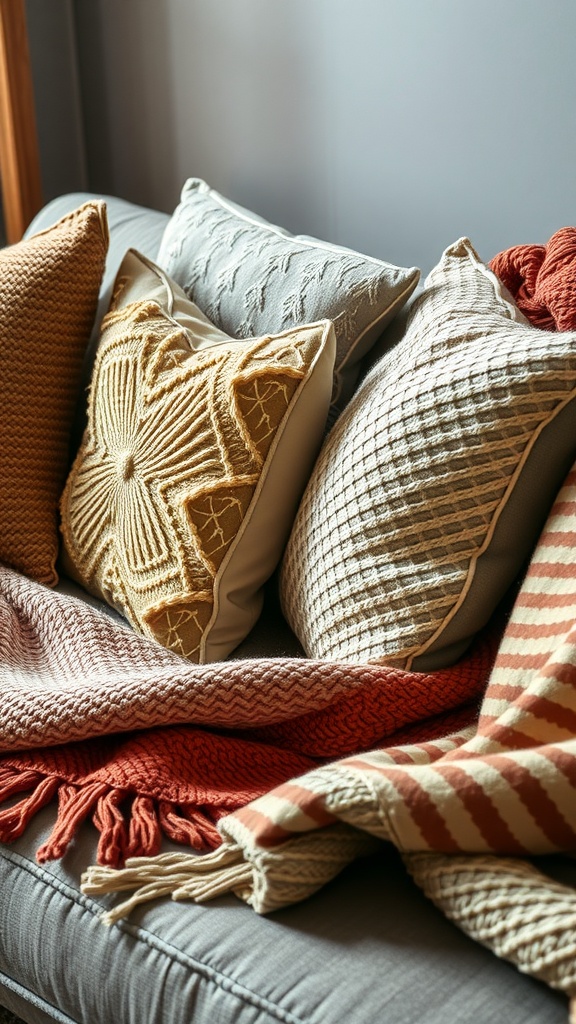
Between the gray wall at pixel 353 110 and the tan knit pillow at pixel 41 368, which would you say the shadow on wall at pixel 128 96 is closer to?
the gray wall at pixel 353 110

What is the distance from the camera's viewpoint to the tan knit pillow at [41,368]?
1323mm

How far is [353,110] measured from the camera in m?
1.68

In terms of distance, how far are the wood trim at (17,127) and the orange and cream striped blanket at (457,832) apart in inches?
67.3

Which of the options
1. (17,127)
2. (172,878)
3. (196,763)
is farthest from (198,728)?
(17,127)

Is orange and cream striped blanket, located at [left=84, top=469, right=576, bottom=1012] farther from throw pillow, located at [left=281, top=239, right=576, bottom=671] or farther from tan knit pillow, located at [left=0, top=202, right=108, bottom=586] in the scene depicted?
tan knit pillow, located at [left=0, top=202, right=108, bottom=586]

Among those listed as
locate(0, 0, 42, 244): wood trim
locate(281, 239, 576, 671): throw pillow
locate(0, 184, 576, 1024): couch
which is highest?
locate(0, 0, 42, 244): wood trim

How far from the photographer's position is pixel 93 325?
4.64ft

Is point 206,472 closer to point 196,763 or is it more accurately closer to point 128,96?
point 196,763

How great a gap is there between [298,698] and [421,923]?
252 millimetres

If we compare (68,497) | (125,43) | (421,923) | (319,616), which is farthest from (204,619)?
(125,43)

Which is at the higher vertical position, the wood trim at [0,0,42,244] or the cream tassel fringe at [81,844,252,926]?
the wood trim at [0,0,42,244]

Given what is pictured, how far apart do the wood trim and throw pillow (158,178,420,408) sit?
0.78m

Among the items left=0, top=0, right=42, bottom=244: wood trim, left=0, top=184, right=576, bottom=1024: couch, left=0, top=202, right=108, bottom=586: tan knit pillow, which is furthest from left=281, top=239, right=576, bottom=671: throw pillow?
left=0, top=0, right=42, bottom=244: wood trim

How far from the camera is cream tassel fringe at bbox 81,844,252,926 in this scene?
75 centimetres
